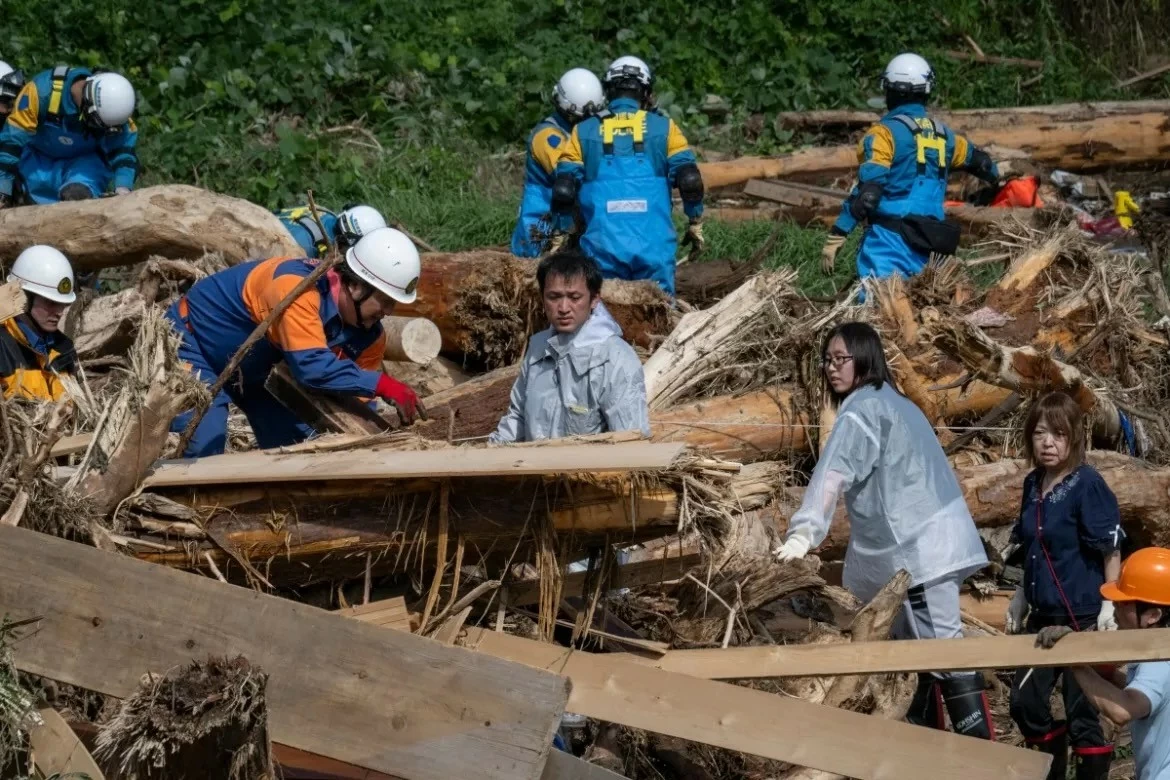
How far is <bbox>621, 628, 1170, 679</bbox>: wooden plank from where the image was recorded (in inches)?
162

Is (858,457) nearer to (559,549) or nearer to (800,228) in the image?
(559,549)

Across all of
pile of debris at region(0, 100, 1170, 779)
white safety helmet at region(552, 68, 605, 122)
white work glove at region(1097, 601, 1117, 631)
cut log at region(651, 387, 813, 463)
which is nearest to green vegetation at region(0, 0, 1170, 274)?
white safety helmet at region(552, 68, 605, 122)

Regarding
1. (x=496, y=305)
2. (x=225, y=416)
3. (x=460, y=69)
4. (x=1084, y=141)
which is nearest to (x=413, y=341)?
(x=496, y=305)

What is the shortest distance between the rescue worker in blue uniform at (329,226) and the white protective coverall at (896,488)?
10.5ft

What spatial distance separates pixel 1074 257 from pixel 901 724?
5008 millimetres

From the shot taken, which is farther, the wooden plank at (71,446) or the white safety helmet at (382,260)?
the white safety helmet at (382,260)

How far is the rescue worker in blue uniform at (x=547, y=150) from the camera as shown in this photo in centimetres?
943

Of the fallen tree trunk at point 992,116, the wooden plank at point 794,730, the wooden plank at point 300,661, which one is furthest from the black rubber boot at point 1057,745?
the fallen tree trunk at point 992,116

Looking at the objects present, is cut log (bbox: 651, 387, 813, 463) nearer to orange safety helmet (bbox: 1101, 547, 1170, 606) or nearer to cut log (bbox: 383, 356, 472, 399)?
cut log (bbox: 383, 356, 472, 399)

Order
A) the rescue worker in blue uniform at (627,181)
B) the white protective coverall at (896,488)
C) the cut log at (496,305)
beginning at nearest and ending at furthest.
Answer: the white protective coverall at (896,488) → the cut log at (496,305) → the rescue worker in blue uniform at (627,181)

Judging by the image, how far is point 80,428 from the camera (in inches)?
212

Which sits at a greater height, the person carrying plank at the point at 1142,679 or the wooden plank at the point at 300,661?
the person carrying plank at the point at 1142,679

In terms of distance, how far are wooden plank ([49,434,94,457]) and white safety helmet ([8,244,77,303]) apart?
237cm

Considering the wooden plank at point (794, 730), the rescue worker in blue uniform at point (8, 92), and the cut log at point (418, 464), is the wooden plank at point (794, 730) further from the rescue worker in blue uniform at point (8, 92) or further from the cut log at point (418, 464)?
the rescue worker in blue uniform at point (8, 92)
